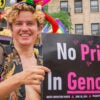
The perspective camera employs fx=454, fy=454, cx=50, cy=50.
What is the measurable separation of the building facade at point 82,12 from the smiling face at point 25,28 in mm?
34272

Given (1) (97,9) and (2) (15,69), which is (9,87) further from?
(1) (97,9)

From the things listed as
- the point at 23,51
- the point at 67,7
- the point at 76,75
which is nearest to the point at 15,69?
the point at 23,51

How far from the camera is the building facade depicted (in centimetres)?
3688

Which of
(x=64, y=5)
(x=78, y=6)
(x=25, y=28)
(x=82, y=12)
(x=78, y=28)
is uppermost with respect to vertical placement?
(x=25, y=28)

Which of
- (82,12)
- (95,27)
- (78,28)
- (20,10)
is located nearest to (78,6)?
(82,12)

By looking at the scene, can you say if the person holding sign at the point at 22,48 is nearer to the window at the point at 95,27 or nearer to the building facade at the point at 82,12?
the window at the point at 95,27

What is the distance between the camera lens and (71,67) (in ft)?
7.57

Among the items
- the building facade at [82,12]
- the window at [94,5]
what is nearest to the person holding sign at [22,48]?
the building facade at [82,12]

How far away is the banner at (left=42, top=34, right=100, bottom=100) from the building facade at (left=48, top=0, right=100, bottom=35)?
34325mm

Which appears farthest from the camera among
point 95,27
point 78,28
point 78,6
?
point 78,6

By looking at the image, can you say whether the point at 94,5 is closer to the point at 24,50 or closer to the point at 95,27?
the point at 95,27

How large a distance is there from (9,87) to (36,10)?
0.57 metres

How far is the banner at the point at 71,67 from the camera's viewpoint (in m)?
2.26

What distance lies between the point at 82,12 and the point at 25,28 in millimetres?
35645
